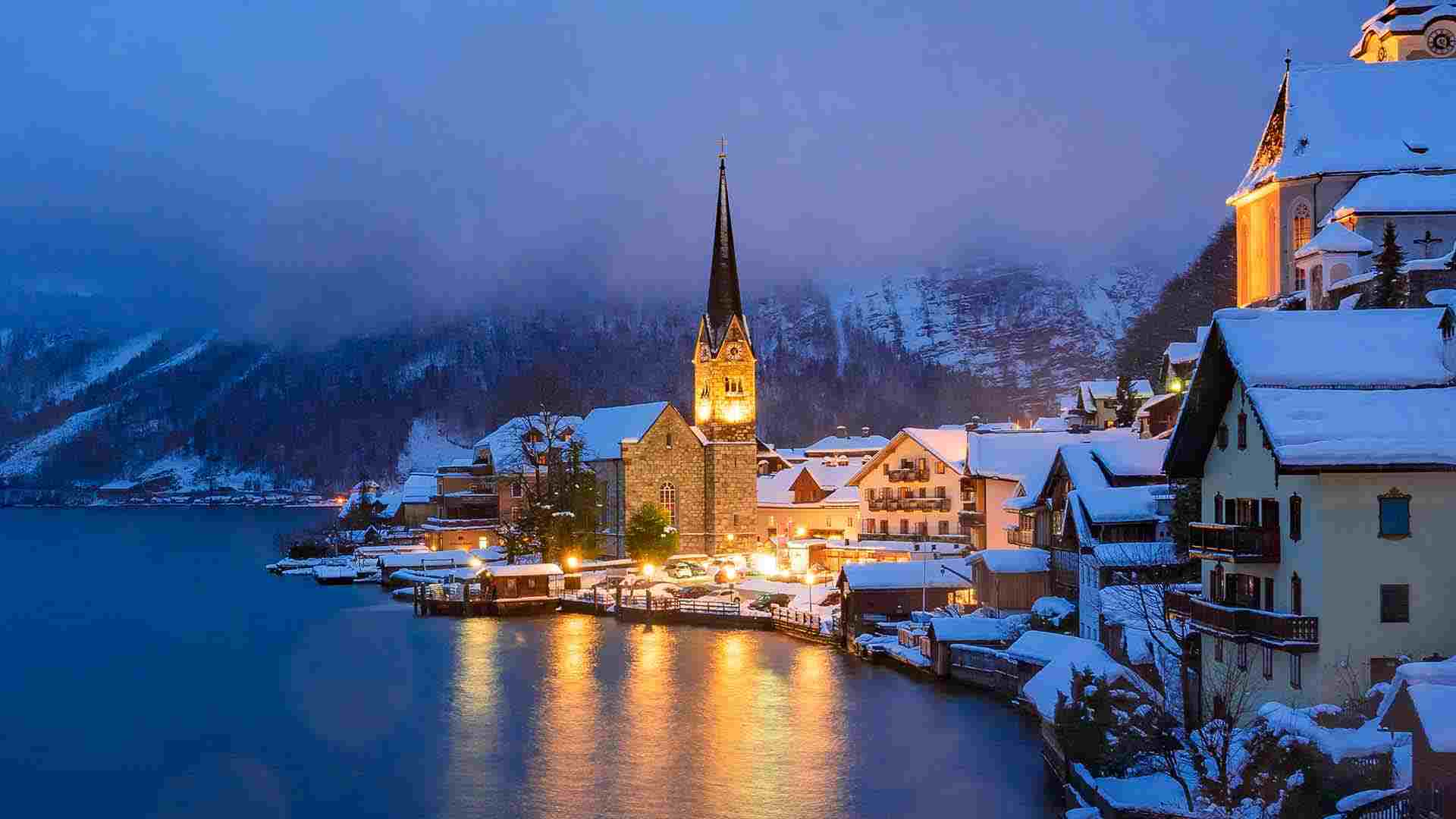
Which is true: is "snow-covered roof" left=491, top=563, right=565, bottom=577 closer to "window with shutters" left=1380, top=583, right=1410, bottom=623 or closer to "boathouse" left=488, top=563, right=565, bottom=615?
"boathouse" left=488, top=563, right=565, bottom=615

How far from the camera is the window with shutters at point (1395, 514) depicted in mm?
23984

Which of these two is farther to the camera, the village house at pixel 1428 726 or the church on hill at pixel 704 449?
the church on hill at pixel 704 449

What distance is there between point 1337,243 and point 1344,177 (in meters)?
6.54

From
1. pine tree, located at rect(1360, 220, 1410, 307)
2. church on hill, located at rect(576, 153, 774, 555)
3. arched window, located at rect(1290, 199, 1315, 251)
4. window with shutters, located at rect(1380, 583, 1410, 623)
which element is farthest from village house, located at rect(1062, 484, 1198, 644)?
church on hill, located at rect(576, 153, 774, 555)

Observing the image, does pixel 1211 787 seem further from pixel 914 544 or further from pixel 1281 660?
pixel 914 544

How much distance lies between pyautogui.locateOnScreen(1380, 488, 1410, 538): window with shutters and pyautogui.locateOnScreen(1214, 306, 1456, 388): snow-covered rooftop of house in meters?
2.28

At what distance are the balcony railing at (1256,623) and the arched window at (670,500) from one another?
5620 cm

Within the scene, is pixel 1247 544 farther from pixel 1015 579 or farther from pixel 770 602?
pixel 770 602

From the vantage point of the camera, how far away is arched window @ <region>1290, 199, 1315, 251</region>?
163ft

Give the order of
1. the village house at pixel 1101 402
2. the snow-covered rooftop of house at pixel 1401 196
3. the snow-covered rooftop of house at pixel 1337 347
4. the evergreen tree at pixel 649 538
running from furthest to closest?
the evergreen tree at pixel 649 538 < the village house at pixel 1101 402 < the snow-covered rooftop of house at pixel 1401 196 < the snow-covered rooftop of house at pixel 1337 347

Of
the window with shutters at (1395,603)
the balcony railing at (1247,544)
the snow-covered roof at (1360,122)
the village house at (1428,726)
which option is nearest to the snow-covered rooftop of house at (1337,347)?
the balcony railing at (1247,544)

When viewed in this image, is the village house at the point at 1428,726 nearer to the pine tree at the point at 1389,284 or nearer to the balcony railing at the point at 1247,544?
the balcony railing at the point at 1247,544

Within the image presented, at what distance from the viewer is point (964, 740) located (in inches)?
1315

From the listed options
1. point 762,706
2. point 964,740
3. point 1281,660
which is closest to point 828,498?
point 762,706
